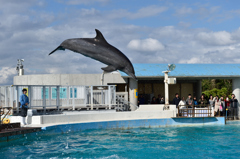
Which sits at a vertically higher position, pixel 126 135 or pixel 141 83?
pixel 141 83

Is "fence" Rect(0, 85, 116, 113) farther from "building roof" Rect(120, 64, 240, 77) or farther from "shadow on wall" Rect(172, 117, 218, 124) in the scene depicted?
"shadow on wall" Rect(172, 117, 218, 124)

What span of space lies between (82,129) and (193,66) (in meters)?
12.6

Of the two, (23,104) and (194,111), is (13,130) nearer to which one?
(23,104)

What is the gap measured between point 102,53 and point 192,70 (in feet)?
46.7

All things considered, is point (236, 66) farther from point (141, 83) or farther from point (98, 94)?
point (98, 94)

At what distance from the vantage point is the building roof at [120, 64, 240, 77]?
885 inches

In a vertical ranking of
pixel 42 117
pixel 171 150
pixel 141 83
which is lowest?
pixel 171 150

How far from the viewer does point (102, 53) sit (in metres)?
10.9

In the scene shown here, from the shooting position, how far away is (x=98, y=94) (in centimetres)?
2123

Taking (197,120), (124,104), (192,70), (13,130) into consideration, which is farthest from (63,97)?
(192,70)

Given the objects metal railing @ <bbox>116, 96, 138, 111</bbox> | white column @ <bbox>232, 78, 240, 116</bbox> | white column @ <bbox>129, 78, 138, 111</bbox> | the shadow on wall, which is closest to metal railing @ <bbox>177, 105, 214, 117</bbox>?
the shadow on wall

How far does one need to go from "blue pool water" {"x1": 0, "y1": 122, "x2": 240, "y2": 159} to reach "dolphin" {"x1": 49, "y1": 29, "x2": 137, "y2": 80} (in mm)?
3302

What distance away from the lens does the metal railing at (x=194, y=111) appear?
18.4 m

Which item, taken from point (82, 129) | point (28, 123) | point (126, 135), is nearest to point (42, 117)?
point (28, 123)
